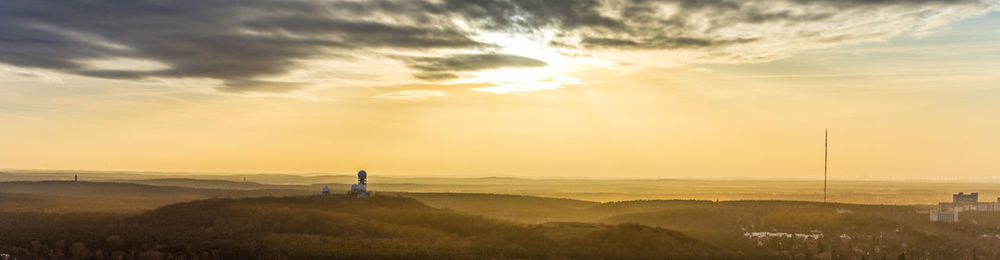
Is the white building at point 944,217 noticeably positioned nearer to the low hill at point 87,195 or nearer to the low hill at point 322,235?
the low hill at point 322,235

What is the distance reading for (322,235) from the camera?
57.8m

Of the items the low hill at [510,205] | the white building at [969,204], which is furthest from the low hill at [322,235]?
the white building at [969,204]

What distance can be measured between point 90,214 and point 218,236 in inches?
707

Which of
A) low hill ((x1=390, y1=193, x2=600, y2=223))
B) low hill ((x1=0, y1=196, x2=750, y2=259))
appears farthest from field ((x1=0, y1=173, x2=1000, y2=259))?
low hill ((x1=390, y1=193, x2=600, y2=223))

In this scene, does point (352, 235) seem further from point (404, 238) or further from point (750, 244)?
point (750, 244)

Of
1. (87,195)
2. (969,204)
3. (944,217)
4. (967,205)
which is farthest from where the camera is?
(87,195)

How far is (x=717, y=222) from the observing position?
280 feet

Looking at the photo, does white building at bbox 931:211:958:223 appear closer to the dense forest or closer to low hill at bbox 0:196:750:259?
the dense forest

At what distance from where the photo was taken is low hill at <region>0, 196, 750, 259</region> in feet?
152

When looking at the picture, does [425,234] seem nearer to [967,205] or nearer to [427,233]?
[427,233]

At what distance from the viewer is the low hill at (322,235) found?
152 ft

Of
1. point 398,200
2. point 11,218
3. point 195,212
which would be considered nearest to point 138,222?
point 195,212

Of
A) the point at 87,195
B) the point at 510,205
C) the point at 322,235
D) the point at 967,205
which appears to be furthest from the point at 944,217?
the point at 87,195

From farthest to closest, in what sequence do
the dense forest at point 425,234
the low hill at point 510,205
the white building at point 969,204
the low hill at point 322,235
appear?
the low hill at point 510,205 < the white building at point 969,204 < the dense forest at point 425,234 < the low hill at point 322,235
